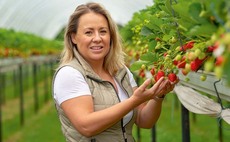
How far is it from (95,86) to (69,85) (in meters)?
0.15

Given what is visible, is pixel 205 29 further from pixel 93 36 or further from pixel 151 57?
pixel 93 36

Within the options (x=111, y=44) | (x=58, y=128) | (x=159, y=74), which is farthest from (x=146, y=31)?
(x=58, y=128)

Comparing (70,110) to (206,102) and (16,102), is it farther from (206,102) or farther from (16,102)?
(16,102)

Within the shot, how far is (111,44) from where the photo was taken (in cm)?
234

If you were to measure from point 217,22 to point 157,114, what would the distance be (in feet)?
4.52

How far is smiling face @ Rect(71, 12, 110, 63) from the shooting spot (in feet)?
6.84

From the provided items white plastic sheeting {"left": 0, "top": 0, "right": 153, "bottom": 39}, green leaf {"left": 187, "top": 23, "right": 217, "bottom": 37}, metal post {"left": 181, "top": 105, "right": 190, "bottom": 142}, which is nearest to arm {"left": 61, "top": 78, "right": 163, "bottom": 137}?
green leaf {"left": 187, "top": 23, "right": 217, "bottom": 37}

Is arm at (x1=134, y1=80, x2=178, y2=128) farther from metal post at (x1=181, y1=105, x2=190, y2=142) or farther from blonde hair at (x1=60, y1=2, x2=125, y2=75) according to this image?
metal post at (x1=181, y1=105, x2=190, y2=142)

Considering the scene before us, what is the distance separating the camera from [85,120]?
1927mm

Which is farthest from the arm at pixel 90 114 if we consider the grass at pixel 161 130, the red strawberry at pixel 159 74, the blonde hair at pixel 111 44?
the grass at pixel 161 130

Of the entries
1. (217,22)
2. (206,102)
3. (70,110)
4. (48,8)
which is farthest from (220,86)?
(48,8)

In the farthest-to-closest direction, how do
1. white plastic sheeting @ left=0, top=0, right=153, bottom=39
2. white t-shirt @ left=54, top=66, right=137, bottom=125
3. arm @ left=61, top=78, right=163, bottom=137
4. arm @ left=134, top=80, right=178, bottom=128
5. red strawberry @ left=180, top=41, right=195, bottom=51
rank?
white plastic sheeting @ left=0, top=0, right=153, bottom=39 → arm @ left=134, top=80, right=178, bottom=128 → white t-shirt @ left=54, top=66, right=137, bottom=125 → arm @ left=61, top=78, right=163, bottom=137 → red strawberry @ left=180, top=41, right=195, bottom=51

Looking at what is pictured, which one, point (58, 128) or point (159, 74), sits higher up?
point (159, 74)

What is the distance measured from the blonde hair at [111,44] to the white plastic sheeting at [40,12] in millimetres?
7291
